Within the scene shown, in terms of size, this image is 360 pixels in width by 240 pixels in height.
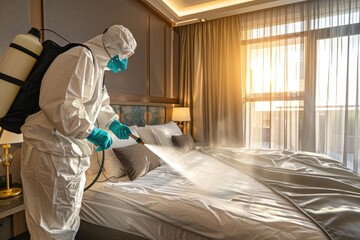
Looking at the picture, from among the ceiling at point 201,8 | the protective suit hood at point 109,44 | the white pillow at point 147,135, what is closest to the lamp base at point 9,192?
the protective suit hood at point 109,44

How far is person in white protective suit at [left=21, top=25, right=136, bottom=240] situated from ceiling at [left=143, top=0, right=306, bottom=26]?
2.44 metres

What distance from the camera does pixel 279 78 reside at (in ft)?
11.3

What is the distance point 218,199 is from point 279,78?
9.33 ft

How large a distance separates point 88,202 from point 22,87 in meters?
0.86

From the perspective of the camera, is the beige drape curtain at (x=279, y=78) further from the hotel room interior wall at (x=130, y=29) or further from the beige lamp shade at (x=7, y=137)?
the beige lamp shade at (x=7, y=137)

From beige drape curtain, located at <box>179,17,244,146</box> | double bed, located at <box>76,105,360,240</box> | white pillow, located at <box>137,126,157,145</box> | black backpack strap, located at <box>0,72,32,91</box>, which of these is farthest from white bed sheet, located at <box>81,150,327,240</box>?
beige drape curtain, located at <box>179,17,244,146</box>

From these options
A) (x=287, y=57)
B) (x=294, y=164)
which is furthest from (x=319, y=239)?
(x=287, y=57)

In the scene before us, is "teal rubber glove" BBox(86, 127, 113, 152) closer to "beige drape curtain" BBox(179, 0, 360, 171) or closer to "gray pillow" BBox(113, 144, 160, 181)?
"gray pillow" BBox(113, 144, 160, 181)

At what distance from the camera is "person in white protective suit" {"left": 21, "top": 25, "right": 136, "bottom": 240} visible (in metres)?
1.03

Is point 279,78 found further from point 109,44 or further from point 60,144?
point 60,144

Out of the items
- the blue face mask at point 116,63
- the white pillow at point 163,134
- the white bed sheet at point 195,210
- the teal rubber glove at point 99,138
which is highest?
the blue face mask at point 116,63

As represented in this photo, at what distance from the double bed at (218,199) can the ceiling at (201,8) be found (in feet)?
8.12

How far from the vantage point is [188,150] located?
2.68m

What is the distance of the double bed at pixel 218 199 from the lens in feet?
3.46
